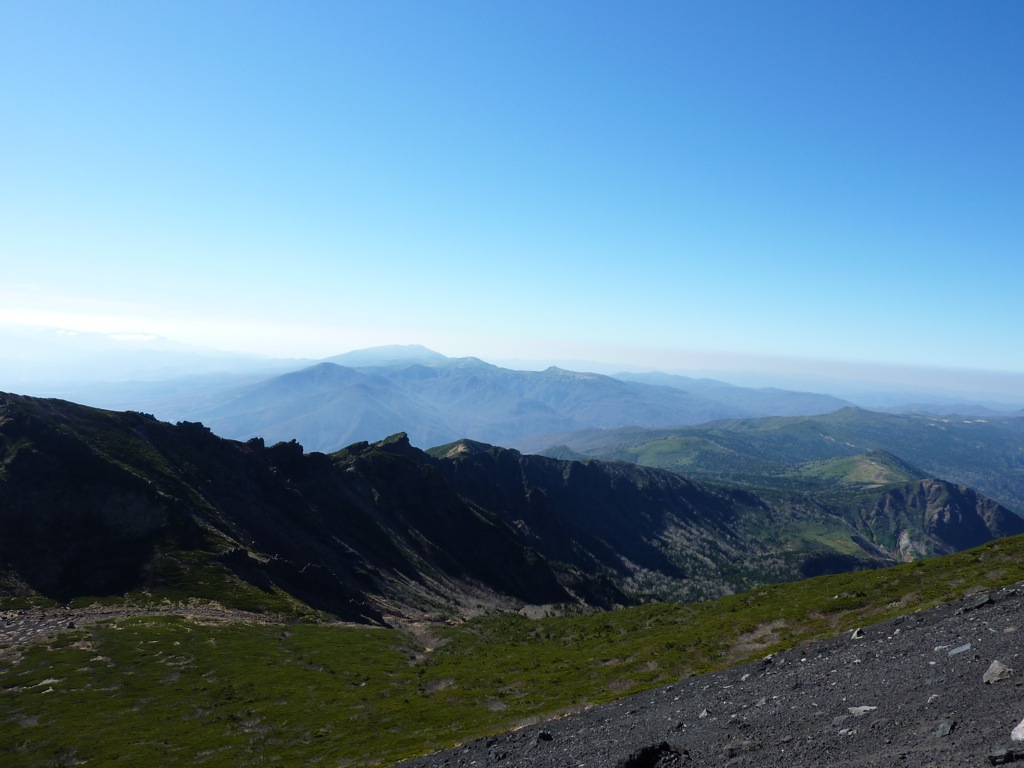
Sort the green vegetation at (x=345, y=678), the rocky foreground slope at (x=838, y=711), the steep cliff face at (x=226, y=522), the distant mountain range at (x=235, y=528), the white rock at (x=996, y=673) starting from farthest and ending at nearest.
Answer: the steep cliff face at (x=226, y=522)
the distant mountain range at (x=235, y=528)
the green vegetation at (x=345, y=678)
the white rock at (x=996, y=673)
the rocky foreground slope at (x=838, y=711)

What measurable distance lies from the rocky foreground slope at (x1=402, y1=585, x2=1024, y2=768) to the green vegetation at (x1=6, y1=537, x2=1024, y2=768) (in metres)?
7.93

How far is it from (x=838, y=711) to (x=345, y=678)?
57.6 metres

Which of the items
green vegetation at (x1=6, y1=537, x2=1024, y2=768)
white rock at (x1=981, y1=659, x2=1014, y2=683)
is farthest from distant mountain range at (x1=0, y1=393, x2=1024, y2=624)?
white rock at (x1=981, y1=659, x2=1014, y2=683)

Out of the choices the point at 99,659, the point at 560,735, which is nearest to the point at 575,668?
the point at 560,735

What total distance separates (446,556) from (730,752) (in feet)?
499

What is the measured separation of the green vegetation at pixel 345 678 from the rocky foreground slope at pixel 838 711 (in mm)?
7933

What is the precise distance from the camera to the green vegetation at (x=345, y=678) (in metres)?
42.8

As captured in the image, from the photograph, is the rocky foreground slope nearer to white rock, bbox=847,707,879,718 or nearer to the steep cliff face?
white rock, bbox=847,707,879,718

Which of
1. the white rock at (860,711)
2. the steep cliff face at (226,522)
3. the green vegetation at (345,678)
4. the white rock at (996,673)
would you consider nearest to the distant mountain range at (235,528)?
the steep cliff face at (226,522)

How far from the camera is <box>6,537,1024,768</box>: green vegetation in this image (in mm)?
42812

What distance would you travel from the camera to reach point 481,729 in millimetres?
39406

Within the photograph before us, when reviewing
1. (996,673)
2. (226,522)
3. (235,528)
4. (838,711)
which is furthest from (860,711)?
(235,528)

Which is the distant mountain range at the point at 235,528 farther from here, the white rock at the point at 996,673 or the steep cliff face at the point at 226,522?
the white rock at the point at 996,673

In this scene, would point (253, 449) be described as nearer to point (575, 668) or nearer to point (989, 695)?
point (575, 668)
